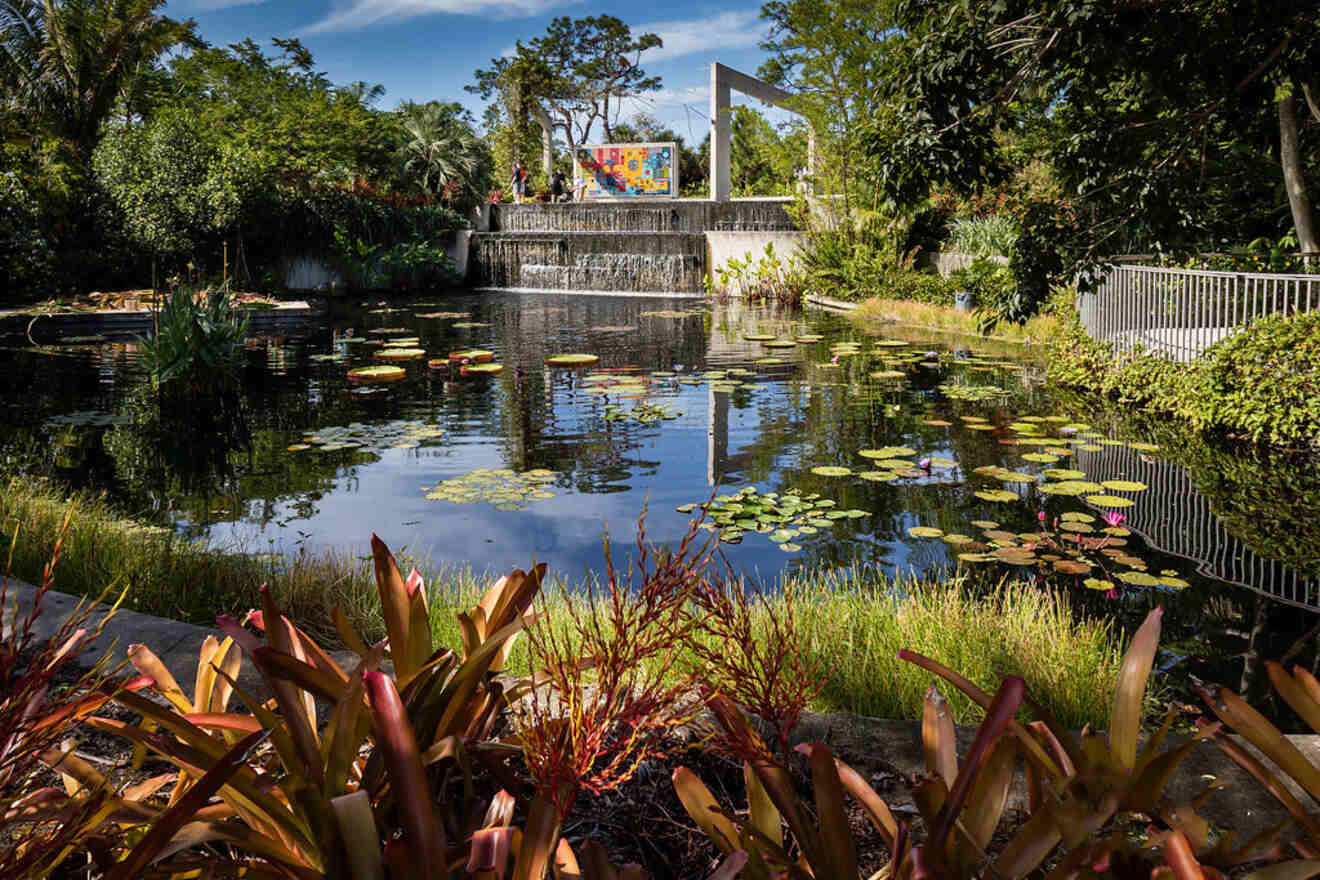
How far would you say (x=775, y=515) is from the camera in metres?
5.16

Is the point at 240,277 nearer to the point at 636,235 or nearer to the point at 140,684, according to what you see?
the point at 636,235

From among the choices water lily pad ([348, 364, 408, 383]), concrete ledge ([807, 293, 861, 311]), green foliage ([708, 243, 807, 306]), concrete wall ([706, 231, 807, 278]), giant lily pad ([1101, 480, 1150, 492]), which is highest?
concrete wall ([706, 231, 807, 278])

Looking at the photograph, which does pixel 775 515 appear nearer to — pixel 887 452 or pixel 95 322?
pixel 887 452

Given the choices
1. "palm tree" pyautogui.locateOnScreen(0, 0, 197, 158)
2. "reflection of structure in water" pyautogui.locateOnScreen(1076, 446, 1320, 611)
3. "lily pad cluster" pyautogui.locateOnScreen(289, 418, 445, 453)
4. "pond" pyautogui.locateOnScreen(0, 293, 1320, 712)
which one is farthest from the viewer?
"palm tree" pyautogui.locateOnScreen(0, 0, 197, 158)

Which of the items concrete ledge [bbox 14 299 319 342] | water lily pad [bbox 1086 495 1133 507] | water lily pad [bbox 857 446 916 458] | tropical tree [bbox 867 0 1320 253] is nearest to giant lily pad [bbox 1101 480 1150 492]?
water lily pad [bbox 1086 495 1133 507]

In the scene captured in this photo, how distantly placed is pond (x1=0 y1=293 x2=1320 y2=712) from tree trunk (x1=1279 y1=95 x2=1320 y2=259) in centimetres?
283

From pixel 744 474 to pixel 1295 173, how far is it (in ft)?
22.2

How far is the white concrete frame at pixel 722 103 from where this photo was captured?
25797 millimetres

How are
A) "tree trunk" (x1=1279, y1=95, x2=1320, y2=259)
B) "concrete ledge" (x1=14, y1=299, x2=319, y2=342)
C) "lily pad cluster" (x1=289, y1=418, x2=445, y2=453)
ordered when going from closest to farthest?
"lily pad cluster" (x1=289, y1=418, x2=445, y2=453) < "tree trunk" (x1=1279, y1=95, x2=1320, y2=259) < "concrete ledge" (x1=14, y1=299, x2=319, y2=342)

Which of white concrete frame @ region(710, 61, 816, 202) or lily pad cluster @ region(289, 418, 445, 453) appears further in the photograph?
white concrete frame @ region(710, 61, 816, 202)

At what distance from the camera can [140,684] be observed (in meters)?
1.77

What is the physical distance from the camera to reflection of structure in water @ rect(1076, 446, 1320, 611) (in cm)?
419

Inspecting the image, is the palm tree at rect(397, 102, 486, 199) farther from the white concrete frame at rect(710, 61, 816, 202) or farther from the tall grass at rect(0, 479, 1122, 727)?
the tall grass at rect(0, 479, 1122, 727)

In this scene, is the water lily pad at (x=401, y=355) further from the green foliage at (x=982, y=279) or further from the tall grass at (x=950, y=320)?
the green foliage at (x=982, y=279)
